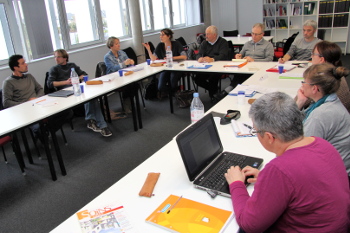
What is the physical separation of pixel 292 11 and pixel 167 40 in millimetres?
4929

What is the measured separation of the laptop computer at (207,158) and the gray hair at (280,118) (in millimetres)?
418

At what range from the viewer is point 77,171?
10.8 feet

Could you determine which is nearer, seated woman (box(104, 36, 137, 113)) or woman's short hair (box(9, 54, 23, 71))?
woman's short hair (box(9, 54, 23, 71))

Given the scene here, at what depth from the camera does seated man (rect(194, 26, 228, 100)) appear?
4.99m

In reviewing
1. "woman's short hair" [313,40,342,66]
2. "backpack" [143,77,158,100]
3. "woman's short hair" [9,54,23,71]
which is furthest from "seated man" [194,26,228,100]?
"woman's short hair" [9,54,23,71]

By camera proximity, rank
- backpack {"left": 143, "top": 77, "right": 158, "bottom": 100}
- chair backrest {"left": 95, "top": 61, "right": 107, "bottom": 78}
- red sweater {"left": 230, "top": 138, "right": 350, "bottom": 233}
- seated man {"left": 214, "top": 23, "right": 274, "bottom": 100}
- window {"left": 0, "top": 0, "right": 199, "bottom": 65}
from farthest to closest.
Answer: backpack {"left": 143, "top": 77, "right": 158, "bottom": 100}, chair backrest {"left": 95, "top": 61, "right": 107, "bottom": 78}, window {"left": 0, "top": 0, "right": 199, "bottom": 65}, seated man {"left": 214, "top": 23, "right": 274, "bottom": 100}, red sweater {"left": 230, "top": 138, "right": 350, "bottom": 233}

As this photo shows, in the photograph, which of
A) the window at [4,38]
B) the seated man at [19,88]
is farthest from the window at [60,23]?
the seated man at [19,88]

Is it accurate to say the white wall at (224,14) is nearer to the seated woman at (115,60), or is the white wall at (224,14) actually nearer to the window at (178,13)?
the window at (178,13)

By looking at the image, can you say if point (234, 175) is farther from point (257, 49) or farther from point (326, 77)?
point (257, 49)

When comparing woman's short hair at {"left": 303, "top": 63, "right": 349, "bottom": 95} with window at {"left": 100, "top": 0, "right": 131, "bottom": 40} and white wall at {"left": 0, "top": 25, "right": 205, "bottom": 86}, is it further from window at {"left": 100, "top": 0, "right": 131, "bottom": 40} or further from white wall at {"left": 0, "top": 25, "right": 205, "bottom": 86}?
window at {"left": 100, "top": 0, "right": 131, "bottom": 40}

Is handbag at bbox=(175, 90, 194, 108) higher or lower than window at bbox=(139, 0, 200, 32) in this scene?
lower

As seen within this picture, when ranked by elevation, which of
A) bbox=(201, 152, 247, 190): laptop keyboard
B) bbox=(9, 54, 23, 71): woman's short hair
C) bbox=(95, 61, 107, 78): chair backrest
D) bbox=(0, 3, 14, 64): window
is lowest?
bbox=(201, 152, 247, 190): laptop keyboard

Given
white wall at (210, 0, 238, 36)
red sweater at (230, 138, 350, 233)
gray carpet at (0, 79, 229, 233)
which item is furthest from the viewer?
white wall at (210, 0, 238, 36)

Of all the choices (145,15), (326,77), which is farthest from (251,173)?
(145,15)
